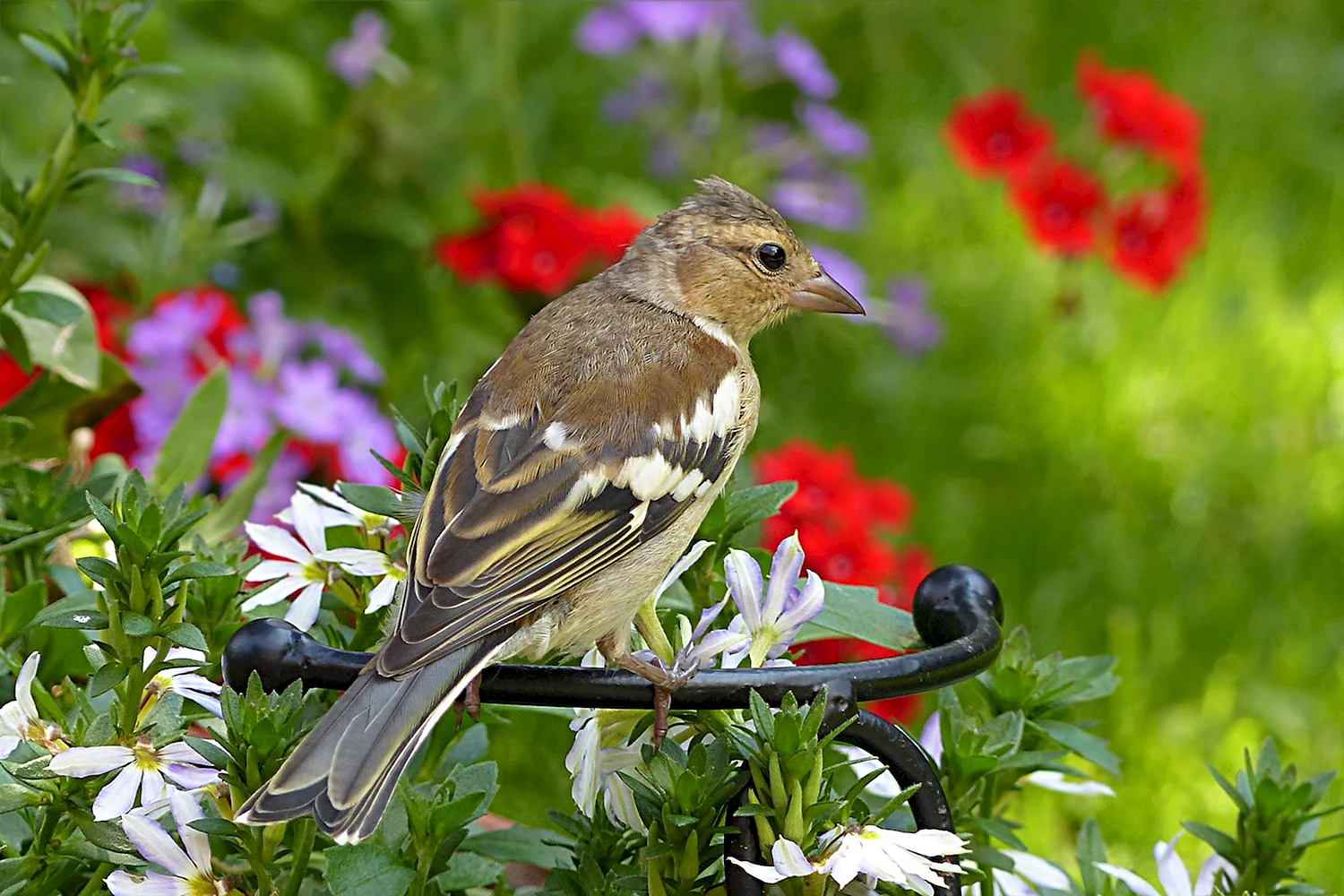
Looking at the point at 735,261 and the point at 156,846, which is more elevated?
the point at 735,261

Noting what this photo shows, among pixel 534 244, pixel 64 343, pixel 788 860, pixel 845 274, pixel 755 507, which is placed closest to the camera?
pixel 788 860

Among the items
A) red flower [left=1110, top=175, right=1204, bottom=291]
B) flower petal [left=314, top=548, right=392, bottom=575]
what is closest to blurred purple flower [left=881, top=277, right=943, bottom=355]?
red flower [left=1110, top=175, right=1204, bottom=291]

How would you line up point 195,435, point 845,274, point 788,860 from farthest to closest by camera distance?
point 845,274, point 195,435, point 788,860

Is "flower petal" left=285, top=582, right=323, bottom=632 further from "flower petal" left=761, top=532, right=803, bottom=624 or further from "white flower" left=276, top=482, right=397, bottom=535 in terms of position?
"flower petal" left=761, top=532, right=803, bottom=624

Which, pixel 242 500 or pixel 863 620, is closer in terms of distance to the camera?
pixel 863 620

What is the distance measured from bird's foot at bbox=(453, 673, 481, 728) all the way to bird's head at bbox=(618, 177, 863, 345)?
869mm

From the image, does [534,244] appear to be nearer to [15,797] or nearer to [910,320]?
[910,320]

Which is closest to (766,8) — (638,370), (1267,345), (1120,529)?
(1267,345)

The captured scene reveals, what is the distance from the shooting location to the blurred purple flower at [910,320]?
176 inches

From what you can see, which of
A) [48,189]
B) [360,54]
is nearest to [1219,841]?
[48,189]

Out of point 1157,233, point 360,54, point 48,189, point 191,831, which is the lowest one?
point 191,831

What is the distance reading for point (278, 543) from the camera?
1.61 m

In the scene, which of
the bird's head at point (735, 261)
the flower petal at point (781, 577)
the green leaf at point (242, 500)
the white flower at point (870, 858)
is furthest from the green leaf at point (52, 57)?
the white flower at point (870, 858)

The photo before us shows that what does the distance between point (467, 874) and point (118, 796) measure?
32cm
